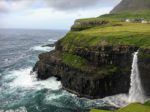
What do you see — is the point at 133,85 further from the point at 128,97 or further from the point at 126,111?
the point at 126,111

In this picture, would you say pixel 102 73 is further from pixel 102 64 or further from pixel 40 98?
pixel 40 98

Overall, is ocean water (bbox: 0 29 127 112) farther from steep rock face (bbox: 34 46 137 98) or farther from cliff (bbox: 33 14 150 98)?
cliff (bbox: 33 14 150 98)

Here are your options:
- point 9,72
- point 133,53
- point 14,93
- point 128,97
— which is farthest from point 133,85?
point 9,72

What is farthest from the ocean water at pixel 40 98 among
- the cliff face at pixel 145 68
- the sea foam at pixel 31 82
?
the cliff face at pixel 145 68

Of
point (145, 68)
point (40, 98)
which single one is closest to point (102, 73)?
point (145, 68)

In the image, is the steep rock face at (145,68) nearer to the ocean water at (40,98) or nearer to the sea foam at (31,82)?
the ocean water at (40,98)

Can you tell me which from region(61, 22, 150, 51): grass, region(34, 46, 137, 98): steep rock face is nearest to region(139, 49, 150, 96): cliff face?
region(61, 22, 150, 51): grass

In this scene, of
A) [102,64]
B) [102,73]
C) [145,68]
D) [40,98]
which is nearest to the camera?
[145,68]
